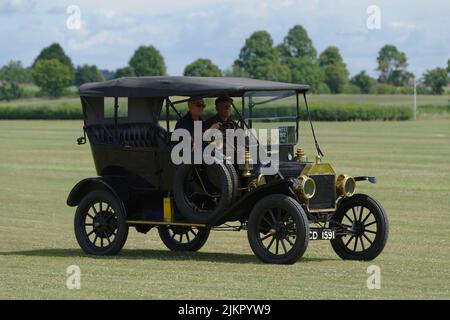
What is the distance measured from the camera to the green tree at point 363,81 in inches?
6639

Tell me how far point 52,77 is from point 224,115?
469ft

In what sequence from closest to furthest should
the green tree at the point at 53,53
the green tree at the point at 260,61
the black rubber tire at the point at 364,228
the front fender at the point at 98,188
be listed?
the black rubber tire at the point at 364,228
the front fender at the point at 98,188
the green tree at the point at 260,61
the green tree at the point at 53,53

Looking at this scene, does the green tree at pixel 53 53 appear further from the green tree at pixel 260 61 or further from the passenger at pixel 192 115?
the passenger at pixel 192 115

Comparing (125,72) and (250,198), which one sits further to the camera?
(125,72)

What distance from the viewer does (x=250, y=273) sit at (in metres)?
13.0

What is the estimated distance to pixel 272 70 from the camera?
143m

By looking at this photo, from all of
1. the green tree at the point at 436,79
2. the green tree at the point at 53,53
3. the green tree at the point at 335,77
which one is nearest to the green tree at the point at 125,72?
the green tree at the point at 335,77

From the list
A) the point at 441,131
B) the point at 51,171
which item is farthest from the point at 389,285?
the point at 441,131

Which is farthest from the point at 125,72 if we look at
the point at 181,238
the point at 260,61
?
the point at 181,238

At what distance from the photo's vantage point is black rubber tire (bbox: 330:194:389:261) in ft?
46.1

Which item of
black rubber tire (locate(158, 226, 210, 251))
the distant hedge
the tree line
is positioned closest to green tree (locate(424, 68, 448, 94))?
the tree line

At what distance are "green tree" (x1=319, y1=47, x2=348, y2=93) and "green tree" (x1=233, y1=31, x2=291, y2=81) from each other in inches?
449

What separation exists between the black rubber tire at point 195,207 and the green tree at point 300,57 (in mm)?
138142

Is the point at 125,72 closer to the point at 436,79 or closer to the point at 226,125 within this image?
the point at 436,79
